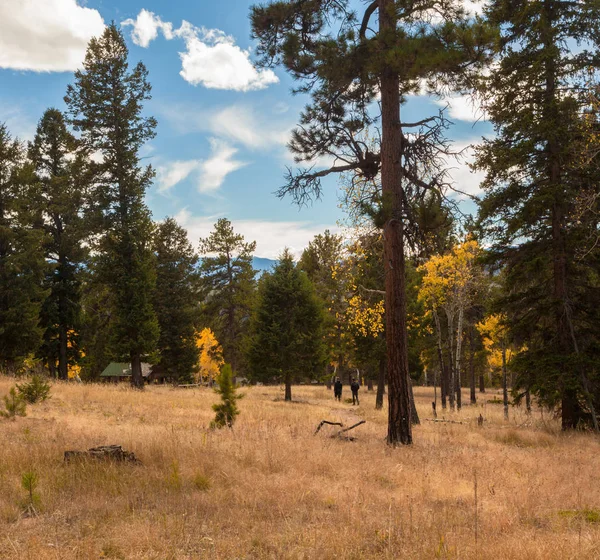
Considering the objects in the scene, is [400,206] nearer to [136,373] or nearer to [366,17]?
[366,17]

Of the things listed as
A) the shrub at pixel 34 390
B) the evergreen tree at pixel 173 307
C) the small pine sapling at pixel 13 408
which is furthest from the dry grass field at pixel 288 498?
the evergreen tree at pixel 173 307

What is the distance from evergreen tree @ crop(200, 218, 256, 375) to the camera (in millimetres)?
43250

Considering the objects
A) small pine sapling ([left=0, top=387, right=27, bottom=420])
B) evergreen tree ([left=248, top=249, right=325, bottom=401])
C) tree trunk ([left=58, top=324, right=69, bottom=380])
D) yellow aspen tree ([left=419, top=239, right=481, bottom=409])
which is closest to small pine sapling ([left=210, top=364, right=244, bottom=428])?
small pine sapling ([left=0, top=387, right=27, bottom=420])

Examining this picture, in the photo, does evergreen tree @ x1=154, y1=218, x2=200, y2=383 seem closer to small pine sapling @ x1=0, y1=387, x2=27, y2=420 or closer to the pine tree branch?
small pine sapling @ x1=0, y1=387, x2=27, y2=420

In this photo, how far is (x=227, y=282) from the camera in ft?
144

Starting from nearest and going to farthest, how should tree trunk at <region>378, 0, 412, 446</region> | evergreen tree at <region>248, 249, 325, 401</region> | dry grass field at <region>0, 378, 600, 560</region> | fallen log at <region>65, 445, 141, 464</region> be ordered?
dry grass field at <region>0, 378, 600, 560</region> < fallen log at <region>65, 445, 141, 464</region> < tree trunk at <region>378, 0, 412, 446</region> < evergreen tree at <region>248, 249, 325, 401</region>

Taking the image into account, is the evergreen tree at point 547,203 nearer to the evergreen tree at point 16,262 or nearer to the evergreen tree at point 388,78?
the evergreen tree at point 388,78

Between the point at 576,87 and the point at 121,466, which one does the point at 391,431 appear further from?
the point at 576,87

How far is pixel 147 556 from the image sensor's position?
405cm

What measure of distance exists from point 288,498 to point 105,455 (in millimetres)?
3142

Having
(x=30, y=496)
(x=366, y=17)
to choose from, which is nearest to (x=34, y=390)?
(x=30, y=496)

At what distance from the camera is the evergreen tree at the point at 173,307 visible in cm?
3488

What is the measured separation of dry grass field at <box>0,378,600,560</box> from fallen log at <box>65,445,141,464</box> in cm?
23

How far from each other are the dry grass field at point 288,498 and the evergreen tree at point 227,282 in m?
32.8
